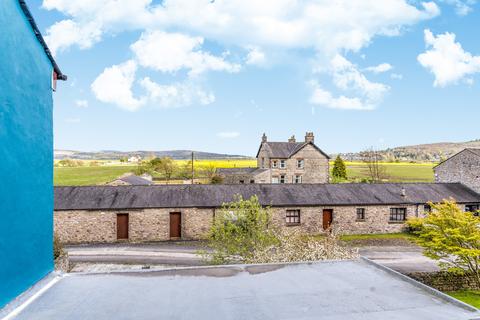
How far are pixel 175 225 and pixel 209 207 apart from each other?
3046 millimetres

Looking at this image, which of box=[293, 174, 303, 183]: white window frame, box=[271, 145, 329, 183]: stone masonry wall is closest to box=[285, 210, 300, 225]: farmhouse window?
box=[271, 145, 329, 183]: stone masonry wall

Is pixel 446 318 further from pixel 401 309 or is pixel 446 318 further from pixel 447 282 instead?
pixel 447 282

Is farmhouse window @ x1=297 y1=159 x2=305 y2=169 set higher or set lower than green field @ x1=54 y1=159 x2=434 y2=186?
higher

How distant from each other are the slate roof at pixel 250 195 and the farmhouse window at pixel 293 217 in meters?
0.76

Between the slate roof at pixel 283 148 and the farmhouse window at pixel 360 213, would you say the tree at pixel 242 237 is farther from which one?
the slate roof at pixel 283 148

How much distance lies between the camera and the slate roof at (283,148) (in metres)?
53.6

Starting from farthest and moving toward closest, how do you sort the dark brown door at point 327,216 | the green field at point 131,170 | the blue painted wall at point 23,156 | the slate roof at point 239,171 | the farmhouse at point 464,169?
the green field at point 131,170, the slate roof at point 239,171, the farmhouse at point 464,169, the dark brown door at point 327,216, the blue painted wall at point 23,156

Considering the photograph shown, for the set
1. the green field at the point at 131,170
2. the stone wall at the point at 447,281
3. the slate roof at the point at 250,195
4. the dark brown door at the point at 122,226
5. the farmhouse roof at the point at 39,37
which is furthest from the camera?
the green field at the point at 131,170

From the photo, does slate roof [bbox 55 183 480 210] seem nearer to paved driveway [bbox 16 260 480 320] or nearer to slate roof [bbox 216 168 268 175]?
paved driveway [bbox 16 260 480 320]

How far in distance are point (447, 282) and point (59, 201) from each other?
26491 mm

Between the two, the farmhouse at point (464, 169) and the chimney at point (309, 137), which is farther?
the chimney at point (309, 137)

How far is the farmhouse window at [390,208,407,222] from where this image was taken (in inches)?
1186

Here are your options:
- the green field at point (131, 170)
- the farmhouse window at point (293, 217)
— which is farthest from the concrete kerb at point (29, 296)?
the green field at point (131, 170)

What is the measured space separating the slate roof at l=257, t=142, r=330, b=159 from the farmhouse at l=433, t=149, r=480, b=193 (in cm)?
1829
